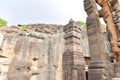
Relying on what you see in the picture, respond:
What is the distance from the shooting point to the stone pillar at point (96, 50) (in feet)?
13.8

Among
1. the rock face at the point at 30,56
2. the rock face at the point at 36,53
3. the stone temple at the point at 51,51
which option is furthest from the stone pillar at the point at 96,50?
the rock face at the point at 30,56

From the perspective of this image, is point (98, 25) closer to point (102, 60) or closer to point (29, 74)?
point (102, 60)

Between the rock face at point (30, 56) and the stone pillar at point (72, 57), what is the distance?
67 cm

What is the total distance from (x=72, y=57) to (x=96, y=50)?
2.99 meters

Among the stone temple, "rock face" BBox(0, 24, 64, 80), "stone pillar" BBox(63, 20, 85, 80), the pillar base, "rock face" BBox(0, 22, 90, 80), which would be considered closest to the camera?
the pillar base

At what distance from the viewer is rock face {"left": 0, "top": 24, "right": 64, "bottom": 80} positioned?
882 cm

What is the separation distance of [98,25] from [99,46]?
0.76 meters

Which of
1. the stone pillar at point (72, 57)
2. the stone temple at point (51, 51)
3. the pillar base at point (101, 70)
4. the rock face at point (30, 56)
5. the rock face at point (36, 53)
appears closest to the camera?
the pillar base at point (101, 70)

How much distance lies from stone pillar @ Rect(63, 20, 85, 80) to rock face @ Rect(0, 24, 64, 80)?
67cm

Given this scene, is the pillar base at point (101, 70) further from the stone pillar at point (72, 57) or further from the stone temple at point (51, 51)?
the stone pillar at point (72, 57)

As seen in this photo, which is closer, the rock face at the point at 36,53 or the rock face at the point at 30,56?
the rock face at the point at 36,53

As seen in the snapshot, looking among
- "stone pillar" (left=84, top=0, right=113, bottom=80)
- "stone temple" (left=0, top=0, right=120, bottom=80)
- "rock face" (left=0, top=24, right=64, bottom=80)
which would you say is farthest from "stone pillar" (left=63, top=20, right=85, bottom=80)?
"stone pillar" (left=84, top=0, right=113, bottom=80)

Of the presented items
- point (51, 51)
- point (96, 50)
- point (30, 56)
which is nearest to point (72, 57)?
point (51, 51)

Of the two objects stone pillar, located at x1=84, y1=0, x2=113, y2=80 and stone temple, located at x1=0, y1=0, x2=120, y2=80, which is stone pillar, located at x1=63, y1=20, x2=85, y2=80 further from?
stone pillar, located at x1=84, y1=0, x2=113, y2=80
